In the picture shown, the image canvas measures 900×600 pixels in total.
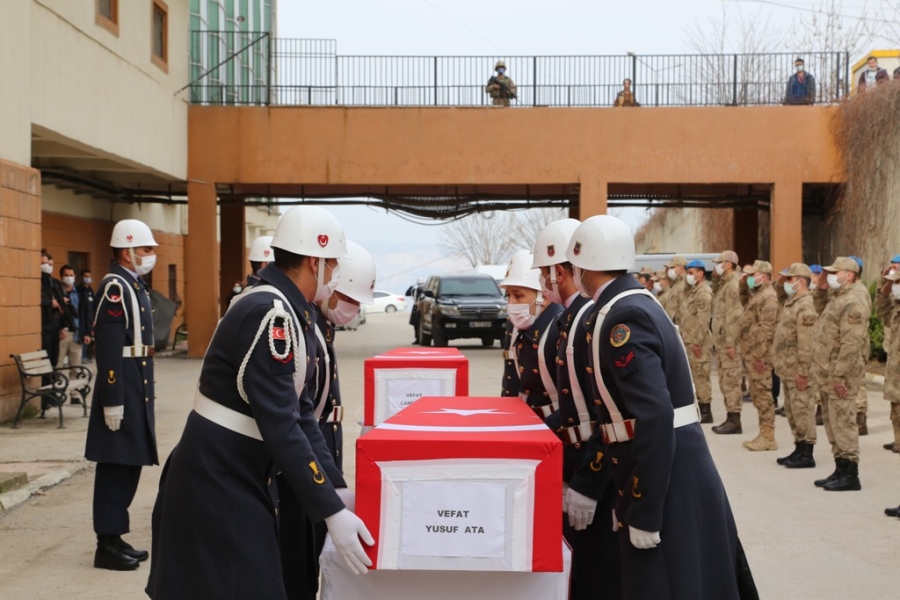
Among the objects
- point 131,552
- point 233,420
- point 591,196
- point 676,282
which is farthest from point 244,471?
point 591,196

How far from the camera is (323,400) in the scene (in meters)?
4.92

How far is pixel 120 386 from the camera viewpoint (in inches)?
266

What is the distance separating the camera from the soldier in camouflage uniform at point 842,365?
9719 millimetres

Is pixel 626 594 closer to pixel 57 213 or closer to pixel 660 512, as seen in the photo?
pixel 660 512

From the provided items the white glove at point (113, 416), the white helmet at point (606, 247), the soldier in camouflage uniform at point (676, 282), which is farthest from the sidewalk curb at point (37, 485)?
the soldier in camouflage uniform at point (676, 282)

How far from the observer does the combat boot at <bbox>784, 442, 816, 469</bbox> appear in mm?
10836

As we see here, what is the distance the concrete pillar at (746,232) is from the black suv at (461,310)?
724 centimetres

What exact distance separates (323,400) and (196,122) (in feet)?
69.0

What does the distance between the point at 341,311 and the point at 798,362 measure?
701 cm

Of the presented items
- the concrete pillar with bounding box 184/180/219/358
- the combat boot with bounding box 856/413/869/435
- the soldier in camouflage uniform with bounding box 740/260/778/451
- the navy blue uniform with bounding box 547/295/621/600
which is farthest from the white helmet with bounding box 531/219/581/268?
the concrete pillar with bounding box 184/180/219/358

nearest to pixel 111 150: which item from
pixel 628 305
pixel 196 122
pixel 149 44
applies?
pixel 149 44

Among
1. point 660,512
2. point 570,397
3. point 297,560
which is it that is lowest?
point 297,560

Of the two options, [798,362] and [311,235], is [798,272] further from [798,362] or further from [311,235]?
[311,235]

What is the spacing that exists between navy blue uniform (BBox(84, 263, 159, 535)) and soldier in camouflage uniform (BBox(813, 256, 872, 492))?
6.08 m
